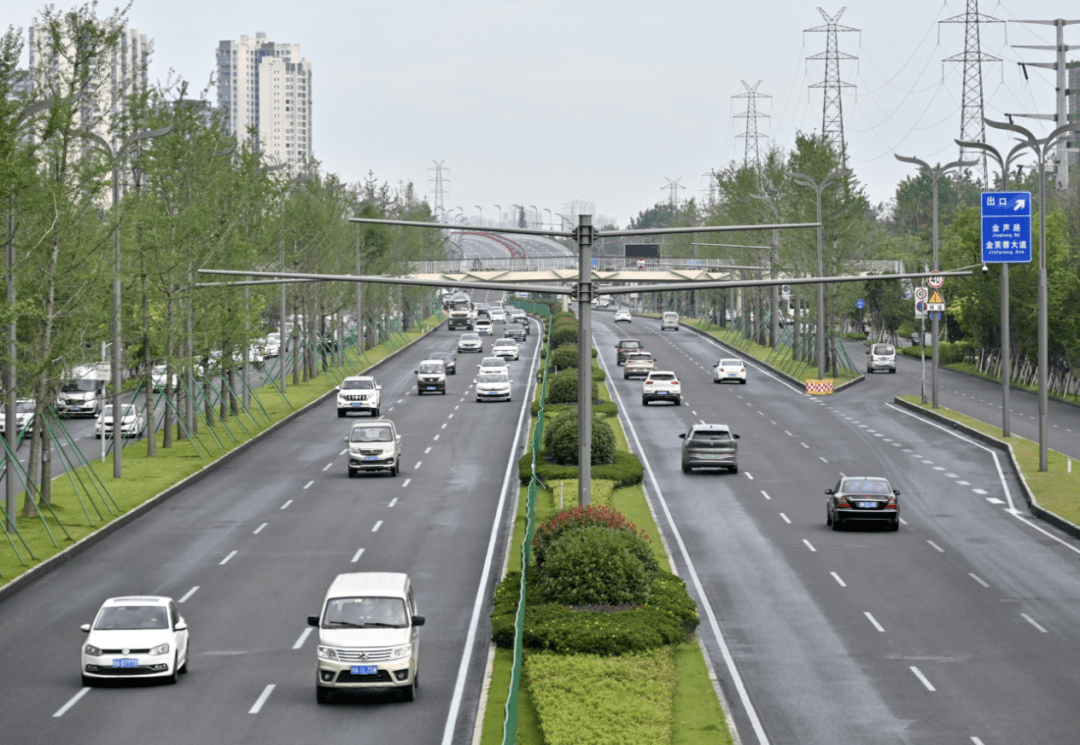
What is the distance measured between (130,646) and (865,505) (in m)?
21.3

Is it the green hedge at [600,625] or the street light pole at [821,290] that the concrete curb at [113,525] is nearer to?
the green hedge at [600,625]

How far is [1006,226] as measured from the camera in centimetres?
4838

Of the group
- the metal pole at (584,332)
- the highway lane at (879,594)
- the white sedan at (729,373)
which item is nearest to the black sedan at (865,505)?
the highway lane at (879,594)

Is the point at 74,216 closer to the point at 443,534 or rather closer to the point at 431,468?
the point at 443,534

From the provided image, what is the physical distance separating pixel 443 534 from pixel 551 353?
47984 mm

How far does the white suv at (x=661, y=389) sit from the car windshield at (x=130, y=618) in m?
49.5

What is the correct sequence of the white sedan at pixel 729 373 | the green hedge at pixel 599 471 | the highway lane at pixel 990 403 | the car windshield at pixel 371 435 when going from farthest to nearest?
the white sedan at pixel 729 373 → the highway lane at pixel 990 403 → the car windshield at pixel 371 435 → the green hedge at pixel 599 471

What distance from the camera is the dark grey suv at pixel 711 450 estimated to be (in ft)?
163

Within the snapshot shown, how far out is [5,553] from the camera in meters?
35.4

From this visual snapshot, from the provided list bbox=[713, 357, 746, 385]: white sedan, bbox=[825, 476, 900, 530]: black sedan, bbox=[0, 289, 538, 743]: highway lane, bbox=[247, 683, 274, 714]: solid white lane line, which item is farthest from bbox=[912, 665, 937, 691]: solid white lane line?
bbox=[713, 357, 746, 385]: white sedan

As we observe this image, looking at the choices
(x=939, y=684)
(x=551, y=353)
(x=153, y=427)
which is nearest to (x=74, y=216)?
(x=153, y=427)

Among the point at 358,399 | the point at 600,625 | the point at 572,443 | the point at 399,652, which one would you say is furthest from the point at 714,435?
the point at 399,652

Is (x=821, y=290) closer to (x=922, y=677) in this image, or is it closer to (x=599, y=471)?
(x=599, y=471)

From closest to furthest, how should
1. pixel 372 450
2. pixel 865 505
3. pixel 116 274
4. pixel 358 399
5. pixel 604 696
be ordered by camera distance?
1. pixel 604 696
2. pixel 865 505
3. pixel 116 274
4. pixel 372 450
5. pixel 358 399
